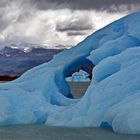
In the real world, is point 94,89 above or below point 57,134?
above

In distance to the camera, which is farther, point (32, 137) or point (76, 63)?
point (76, 63)

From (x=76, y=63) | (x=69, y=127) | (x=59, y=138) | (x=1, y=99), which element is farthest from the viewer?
(x=76, y=63)

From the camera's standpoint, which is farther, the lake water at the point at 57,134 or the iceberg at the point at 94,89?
the iceberg at the point at 94,89

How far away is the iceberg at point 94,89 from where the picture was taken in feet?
43.7

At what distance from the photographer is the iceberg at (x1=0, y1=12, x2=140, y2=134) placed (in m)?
13.3

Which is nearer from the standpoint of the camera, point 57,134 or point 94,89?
point 57,134

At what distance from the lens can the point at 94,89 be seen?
47.4ft

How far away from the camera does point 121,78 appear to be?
13.9 m

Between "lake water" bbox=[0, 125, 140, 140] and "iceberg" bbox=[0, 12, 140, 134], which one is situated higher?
"iceberg" bbox=[0, 12, 140, 134]

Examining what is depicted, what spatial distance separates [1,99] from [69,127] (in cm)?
287

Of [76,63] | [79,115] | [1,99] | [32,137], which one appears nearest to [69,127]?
[79,115]

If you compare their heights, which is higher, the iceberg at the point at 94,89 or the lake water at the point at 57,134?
the iceberg at the point at 94,89

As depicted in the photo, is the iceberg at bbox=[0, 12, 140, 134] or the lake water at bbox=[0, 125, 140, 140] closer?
the lake water at bbox=[0, 125, 140, 140]

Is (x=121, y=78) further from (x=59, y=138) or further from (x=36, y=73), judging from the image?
(x=36, y=73)
